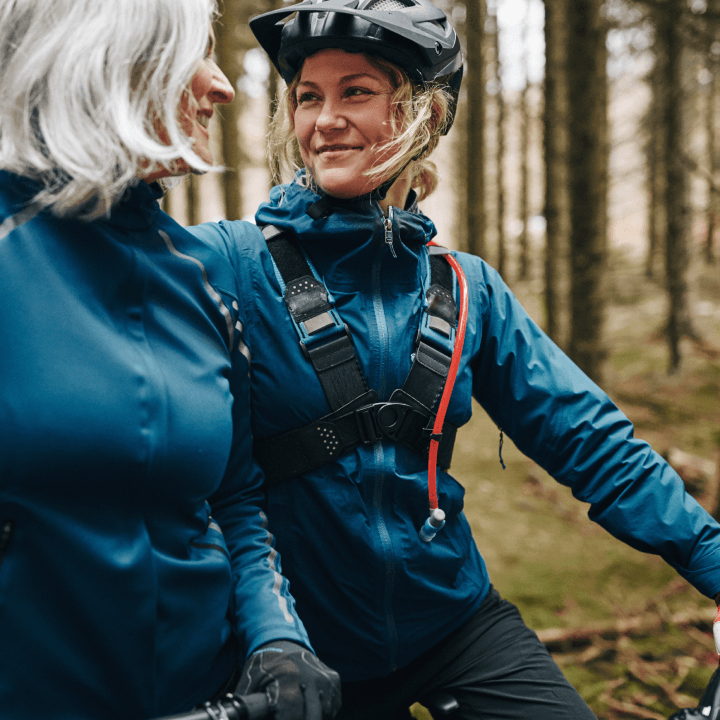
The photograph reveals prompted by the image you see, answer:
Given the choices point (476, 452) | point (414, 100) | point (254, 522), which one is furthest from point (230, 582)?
point (476, 452)

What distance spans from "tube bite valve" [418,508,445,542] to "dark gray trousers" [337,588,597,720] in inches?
18.0

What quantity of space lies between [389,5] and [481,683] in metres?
2.26

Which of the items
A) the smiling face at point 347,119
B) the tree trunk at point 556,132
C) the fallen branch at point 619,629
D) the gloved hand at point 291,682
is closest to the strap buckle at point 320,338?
the smiling face at point 347,119

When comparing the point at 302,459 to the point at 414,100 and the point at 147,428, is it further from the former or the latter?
the point at 414,100

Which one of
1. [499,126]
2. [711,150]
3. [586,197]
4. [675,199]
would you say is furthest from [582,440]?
[711,150]

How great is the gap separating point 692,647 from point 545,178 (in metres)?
5.55

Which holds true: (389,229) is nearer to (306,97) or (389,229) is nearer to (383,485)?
(306,97)

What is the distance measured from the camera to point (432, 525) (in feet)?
6.39

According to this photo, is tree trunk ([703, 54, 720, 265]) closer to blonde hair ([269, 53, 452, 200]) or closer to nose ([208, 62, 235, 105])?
blonde hair ([269, 53, 452, 200])

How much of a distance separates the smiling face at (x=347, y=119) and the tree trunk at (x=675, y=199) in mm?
10556

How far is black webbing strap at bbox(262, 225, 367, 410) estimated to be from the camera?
6.25ft

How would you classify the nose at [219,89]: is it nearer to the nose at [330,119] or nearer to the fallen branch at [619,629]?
the nose at [330,119]

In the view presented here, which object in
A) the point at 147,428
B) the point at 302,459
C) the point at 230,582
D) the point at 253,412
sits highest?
the point at 147,428

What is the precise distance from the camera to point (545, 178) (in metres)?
7.89
